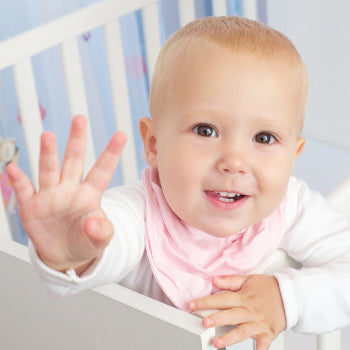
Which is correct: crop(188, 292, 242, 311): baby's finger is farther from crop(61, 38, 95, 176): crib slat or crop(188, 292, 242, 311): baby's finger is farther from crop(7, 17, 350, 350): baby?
crop(61, 38, 95, 176): crib slat

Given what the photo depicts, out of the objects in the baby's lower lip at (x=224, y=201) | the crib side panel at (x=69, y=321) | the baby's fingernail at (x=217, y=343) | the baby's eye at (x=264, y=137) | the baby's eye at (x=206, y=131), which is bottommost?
the crib side panel at (x=69, y=321)

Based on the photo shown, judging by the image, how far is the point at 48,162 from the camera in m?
0.58

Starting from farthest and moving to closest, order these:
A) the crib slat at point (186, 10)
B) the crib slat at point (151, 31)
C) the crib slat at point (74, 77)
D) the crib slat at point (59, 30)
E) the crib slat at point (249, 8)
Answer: the crib slat at point (249, 8), the crib slat at point (186, 10), the crib slat at point (151, 31), the crib slat at point (74, 77), the crib slat at point (59, 30)

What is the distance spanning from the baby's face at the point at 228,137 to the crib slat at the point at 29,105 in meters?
0.46

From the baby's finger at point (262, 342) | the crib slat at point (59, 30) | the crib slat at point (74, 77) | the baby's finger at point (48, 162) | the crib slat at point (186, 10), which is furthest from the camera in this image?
the crib slat at point (186, 10)

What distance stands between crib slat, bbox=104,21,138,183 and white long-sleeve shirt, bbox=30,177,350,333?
0.53 m

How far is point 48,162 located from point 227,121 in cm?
20

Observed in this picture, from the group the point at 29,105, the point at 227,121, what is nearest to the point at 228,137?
the point at 227,121

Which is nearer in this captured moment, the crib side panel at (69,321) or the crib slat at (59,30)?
the crib side panel at (69,321)

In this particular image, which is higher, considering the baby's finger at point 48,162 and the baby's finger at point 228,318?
the baby's finger at point 48,162

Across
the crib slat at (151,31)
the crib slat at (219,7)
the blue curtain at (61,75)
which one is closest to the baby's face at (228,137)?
the crib slat at (151,31)

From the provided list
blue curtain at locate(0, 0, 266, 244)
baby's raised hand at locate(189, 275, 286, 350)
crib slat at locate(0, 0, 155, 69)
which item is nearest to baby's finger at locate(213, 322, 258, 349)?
baby's raised hand at locate(189, 275, 286, 350)

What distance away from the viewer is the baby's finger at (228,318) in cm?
61

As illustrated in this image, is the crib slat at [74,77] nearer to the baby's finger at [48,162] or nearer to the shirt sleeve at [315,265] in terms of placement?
the shirt sleeve at [315,265]
